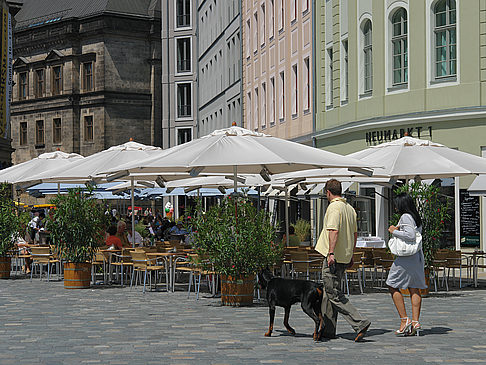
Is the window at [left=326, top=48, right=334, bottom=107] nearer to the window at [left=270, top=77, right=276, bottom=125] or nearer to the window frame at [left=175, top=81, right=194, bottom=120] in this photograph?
the window at [left=270, top=77, right=276, bottom=125]

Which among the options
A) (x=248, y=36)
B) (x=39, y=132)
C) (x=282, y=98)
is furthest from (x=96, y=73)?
(x=282, y=98)

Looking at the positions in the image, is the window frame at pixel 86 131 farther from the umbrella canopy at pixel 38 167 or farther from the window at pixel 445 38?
the window at pixel 445 38

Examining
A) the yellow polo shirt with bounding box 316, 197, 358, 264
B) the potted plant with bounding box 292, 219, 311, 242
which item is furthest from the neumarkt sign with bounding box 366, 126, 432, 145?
the yellow polo shirt with bounding box 316, 197, 358, 264

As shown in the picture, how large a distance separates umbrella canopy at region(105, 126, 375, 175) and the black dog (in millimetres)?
3586

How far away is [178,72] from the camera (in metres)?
68.5

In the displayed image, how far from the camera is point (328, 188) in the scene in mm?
11047

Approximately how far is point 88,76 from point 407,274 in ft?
218

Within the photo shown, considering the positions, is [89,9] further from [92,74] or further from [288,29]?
[288,29]

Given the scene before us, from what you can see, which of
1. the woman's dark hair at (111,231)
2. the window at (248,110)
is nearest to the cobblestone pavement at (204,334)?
the woman's dark hair at (111,231)

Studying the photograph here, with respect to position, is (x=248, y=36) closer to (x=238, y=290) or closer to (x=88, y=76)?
Answer: (x=238, y=290)

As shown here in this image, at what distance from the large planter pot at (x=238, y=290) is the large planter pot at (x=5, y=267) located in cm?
825

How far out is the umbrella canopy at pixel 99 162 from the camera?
19328mm

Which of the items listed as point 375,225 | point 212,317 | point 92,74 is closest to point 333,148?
point 375,225

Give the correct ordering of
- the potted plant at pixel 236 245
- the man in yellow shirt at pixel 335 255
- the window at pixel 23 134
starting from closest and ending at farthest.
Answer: the man in yellow shirt at pixel 335 255 < the potted plant at pixel 236 245 < the window at pixel 23 134
